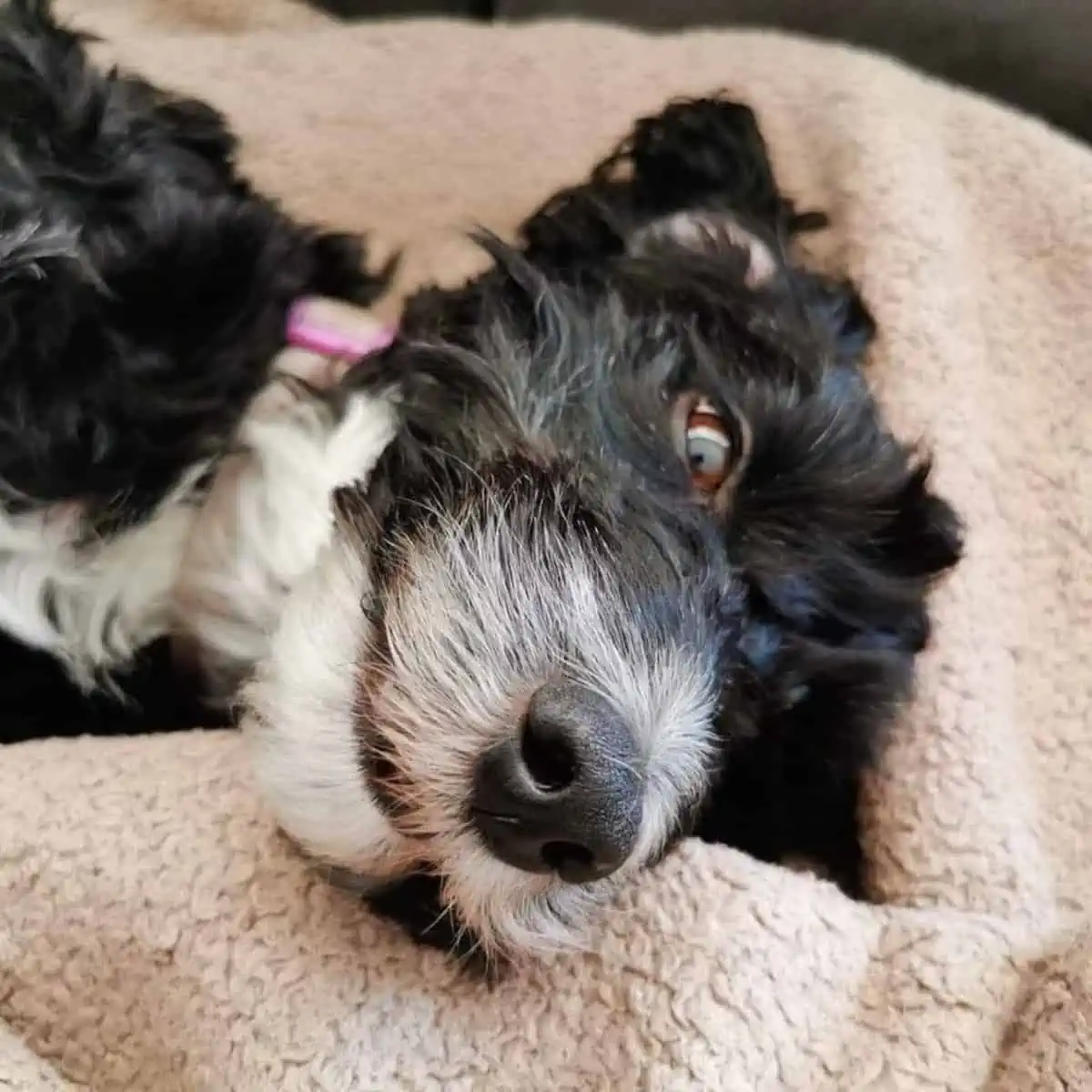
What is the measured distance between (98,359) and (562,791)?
2.39 ft

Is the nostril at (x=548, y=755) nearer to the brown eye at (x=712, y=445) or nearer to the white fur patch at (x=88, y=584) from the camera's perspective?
the brown eye at (x=712, y=445)

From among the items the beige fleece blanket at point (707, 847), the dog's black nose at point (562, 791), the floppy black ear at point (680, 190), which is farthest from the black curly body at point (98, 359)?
the dog's black nose at point (562, 791)

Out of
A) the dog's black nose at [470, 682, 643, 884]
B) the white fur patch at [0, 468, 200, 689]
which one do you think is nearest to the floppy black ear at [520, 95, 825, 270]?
the white fur patch at [0, 468, 200, 689]

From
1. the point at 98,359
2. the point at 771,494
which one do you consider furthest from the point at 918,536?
the point at 98,359

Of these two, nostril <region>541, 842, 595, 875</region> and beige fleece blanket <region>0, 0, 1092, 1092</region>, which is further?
beige fleece blanket <region>0, 0, 1092, 1092</region>

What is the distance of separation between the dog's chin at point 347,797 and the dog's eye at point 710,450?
0.37 meters

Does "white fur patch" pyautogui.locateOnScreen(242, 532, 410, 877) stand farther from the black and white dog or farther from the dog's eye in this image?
the dog's eye

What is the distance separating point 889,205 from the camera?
2104 millimetres

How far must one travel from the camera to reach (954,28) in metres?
2.62

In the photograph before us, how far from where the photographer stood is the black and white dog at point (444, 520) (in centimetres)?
121

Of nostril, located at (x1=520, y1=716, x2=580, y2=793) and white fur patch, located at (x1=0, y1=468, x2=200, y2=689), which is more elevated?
nostril, located at (x1=520, y1=716, x2=580, y2=793)

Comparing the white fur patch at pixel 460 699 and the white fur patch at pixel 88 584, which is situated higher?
the white fur patch at pixel 460 699

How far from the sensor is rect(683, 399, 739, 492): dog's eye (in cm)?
146

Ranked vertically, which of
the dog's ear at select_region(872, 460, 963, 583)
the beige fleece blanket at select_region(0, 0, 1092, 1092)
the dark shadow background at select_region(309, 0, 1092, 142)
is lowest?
the beige fleece blanket at select_region(0, 0, 1092, 1092)
